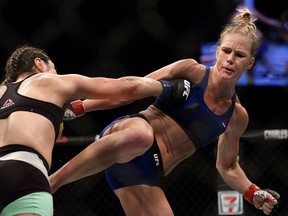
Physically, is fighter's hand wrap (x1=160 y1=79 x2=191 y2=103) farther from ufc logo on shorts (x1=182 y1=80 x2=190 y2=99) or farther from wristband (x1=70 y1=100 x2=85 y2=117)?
wristband (x1=70 y1=100 x2=85 y2=117)

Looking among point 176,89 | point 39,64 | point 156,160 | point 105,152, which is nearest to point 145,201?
point 156,160

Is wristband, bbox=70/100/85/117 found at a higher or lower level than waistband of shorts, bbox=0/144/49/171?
lower

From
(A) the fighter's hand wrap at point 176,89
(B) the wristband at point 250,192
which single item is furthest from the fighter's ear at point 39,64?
(B) the wristband at point 250,192

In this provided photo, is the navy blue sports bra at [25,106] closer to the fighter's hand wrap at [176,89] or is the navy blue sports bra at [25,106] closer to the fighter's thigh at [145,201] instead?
the fighter's hand wrap at [176,89]

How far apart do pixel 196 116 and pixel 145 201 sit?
1.26ft

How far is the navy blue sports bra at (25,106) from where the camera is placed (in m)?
1.69

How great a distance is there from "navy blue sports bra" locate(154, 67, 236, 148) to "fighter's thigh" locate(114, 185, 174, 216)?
0.25 meters

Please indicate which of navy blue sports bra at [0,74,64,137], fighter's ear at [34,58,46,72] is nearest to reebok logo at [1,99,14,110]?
navy blue sports bra at [0,74,64,137]

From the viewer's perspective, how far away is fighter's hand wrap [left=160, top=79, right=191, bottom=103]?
2.02 meters

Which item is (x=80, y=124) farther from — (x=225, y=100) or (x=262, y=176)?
(x=225, y=100)

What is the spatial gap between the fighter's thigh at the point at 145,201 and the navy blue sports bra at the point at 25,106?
21.6 inches

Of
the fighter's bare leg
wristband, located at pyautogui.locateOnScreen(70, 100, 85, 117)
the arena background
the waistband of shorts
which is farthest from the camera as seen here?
the arena background

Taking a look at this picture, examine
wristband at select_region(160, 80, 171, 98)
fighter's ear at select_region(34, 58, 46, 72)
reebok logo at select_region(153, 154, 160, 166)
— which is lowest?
reebok logo at select_region(153, 154, 160, 166)

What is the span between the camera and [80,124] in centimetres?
468
